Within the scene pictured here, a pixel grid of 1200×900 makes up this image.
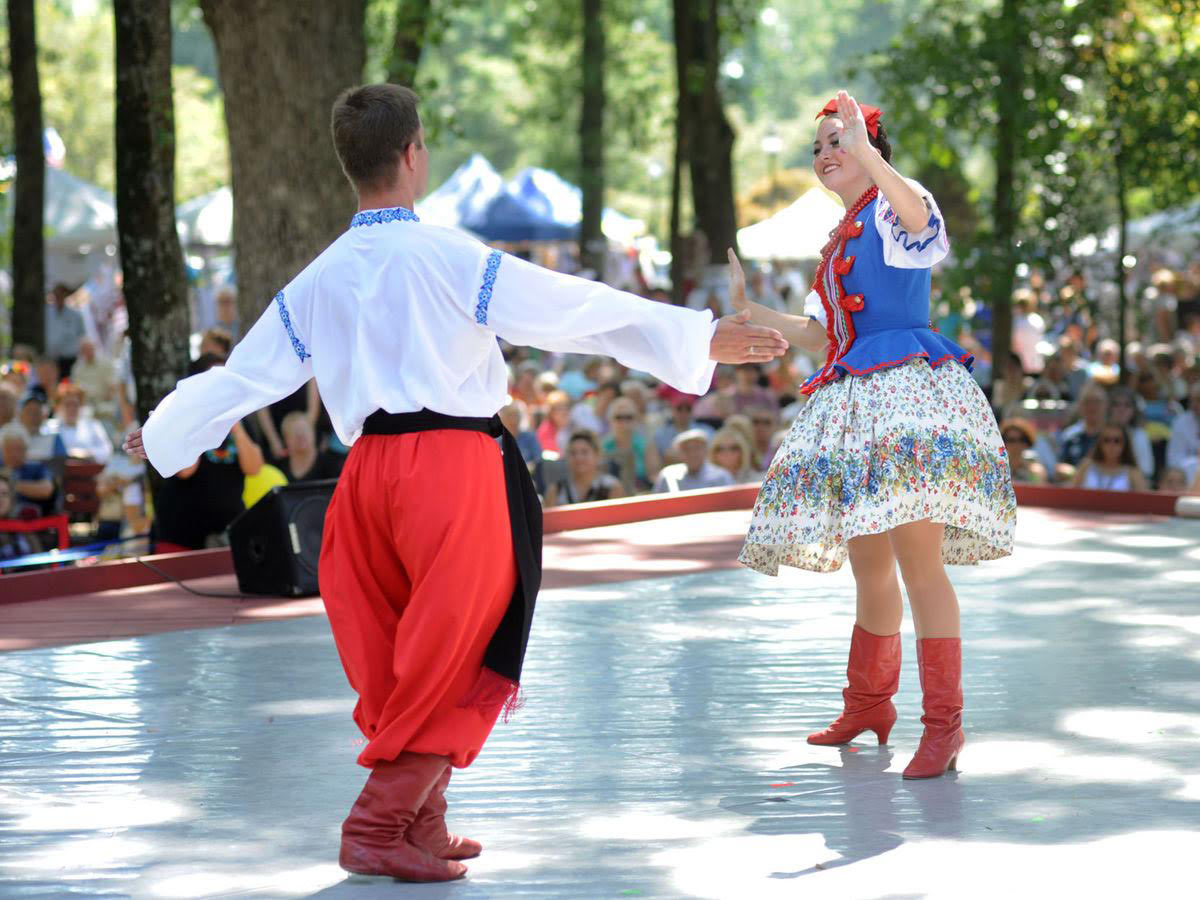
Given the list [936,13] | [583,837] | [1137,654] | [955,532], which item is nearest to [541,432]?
[936,13]

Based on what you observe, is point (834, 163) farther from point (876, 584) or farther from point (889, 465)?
point (876, 584)

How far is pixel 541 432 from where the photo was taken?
1227 cm

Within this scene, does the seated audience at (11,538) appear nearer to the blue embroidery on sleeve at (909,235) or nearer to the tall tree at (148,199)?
the tall tree at (148,199)

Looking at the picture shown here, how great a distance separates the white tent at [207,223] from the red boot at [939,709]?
19378 millimetres

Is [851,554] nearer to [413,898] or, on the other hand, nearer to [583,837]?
[583,837]

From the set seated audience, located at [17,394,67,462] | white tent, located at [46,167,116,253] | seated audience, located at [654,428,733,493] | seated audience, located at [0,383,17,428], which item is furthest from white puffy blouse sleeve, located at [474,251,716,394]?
white tent, located at [46,167,116,253]

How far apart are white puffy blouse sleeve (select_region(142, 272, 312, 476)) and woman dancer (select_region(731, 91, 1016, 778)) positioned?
115cm

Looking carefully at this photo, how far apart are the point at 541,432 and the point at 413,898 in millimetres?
8707

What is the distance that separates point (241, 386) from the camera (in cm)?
391

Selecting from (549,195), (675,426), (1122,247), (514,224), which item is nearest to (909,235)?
(675,426)

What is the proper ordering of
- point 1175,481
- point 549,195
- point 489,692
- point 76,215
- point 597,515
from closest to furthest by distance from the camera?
1. point 489,692
2. point 597,515
3. point 1175,481
4. point 76,215
5. point 549,195

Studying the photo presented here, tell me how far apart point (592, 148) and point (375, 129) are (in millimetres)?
19692

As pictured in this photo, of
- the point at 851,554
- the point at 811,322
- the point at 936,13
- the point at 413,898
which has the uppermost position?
the point at 936,13

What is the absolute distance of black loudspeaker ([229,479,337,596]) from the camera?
23.4 feet
